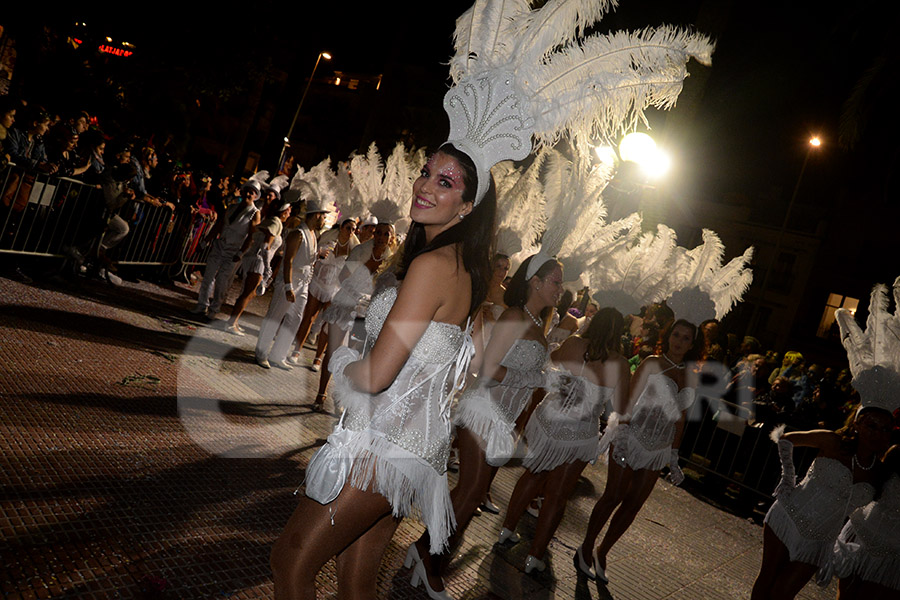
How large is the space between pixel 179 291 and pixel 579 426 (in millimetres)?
8512

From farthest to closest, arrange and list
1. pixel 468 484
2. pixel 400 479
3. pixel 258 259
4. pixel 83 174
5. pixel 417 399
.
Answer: pixel 83 174
pixel 258 259
pixel 468 484
pixel 417 399
pixel 400 479

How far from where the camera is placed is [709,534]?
266 inches

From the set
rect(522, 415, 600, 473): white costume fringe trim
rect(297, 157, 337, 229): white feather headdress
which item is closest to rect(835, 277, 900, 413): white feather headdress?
rect(522, 415, 600, 473): white costume fringe trim

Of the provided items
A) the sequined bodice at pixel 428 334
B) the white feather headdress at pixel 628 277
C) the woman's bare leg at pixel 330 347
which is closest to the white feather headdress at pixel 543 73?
the sequined bodice at pixel 428 334

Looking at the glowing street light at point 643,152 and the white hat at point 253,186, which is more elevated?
the glowing street light at point 643,152

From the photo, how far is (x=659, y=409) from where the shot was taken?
469cm

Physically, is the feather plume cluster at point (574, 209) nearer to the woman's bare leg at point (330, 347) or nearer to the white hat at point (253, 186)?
the woman's bare leg at point (330, 347)

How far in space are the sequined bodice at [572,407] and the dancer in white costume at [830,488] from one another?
1.32m

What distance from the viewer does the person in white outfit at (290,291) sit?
7.41 meters

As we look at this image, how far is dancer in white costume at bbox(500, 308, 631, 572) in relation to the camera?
4430mm

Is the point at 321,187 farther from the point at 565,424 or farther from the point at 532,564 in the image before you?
the point at 532,564

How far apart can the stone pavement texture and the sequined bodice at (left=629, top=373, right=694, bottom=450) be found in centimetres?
118

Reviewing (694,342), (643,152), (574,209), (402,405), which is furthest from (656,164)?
(402,405)

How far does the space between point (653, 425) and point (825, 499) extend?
121 cm
